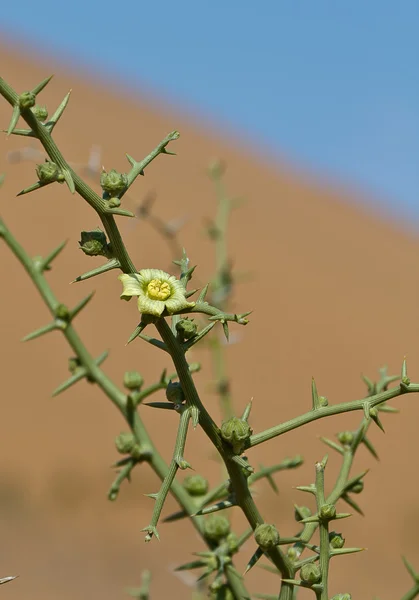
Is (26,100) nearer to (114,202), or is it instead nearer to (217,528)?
(114,202)

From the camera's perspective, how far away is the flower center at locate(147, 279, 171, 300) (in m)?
1.55

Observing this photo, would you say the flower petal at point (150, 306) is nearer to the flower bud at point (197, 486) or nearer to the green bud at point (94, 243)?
the green bud at point (94, 243)

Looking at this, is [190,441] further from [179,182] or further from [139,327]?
[179,182]

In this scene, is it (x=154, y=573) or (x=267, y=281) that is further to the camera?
(x=267, y=281)

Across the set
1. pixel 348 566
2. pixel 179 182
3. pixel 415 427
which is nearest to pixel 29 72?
pixel 179 182

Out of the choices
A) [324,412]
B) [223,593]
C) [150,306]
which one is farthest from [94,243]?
[223,593]

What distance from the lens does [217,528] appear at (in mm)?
2207

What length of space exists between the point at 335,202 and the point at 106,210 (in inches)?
2123

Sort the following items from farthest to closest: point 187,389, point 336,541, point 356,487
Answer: point 356,487
point 336,541
point 187,389

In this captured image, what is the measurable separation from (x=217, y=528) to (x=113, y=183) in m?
1.09

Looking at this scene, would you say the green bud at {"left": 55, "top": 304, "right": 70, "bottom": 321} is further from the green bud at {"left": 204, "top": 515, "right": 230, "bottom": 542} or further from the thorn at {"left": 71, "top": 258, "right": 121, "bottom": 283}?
the thorn at {"left": 71, "top": 258, "right": 121, "bottom": 283}

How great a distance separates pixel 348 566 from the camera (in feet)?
47.5

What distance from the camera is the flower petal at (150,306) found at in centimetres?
147

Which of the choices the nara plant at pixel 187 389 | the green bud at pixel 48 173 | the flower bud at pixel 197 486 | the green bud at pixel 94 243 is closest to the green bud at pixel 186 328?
the nara plant at pixel 187 389
